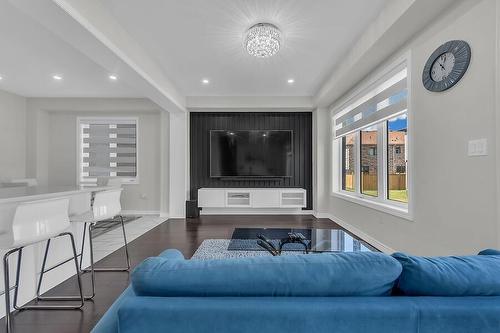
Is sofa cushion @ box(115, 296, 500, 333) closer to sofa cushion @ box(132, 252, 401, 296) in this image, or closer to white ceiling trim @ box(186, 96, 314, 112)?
sofa cushion @ box(132, 252, 401, 296)

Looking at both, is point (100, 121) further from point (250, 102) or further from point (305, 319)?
point (305, 319)

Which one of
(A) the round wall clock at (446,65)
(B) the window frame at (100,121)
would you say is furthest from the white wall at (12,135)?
(A) the round wall clock at (446,65)

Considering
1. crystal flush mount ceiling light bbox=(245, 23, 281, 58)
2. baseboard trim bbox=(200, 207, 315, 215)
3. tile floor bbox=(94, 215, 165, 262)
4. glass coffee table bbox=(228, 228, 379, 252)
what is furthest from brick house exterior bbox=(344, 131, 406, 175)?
tile floor bbox=(94, 215, 165, 262)

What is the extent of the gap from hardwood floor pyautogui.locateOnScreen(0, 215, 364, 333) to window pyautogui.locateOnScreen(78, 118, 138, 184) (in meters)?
1.99

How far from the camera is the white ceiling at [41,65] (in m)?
2.88

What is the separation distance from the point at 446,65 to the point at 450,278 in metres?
2.11

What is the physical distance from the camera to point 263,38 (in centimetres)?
277

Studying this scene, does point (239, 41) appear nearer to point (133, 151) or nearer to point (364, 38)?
point (364, 38)

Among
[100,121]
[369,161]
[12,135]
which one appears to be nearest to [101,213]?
[369,161]

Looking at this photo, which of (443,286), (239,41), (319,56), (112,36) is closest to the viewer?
(443,286)

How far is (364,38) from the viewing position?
297 cm

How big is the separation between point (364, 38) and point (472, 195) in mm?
2031

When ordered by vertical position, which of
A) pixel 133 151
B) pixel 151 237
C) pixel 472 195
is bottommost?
pixel 151 237

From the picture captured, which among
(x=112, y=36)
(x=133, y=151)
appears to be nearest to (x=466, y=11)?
(x=112, y=36)
